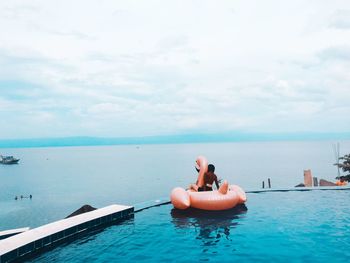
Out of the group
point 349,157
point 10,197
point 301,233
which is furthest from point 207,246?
point 10,197

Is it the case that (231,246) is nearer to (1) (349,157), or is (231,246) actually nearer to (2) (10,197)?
(1) (349,157)

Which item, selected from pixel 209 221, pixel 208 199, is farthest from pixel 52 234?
pixel 208 199

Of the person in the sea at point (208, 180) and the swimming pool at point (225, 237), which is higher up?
the person in the sea at point (208, 180)

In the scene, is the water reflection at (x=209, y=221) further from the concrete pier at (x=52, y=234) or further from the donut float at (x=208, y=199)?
the concrete pier at (x=52, y=234)

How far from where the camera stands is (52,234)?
11.1 metres

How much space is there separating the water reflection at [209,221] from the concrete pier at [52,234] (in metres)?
2.68

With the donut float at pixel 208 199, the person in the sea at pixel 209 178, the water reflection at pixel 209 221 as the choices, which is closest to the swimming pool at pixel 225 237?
the water reflection at pixel 209 221

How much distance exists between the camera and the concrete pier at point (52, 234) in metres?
9.75

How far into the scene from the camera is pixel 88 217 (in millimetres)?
13320

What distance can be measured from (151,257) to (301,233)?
5667mm

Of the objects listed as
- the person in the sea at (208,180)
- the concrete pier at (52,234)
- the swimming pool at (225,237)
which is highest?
the person in the sea at (208,180)

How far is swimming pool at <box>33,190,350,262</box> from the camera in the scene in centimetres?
990

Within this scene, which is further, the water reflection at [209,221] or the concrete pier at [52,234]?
the water reflection at [209,221]

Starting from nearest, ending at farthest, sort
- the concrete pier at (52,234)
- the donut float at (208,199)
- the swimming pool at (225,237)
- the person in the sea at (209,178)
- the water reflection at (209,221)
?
1. the concrete pier at (52,234)
2. the swimming pool at (225,237)
3. the water reflection at (209,221)
4. the donut float at (208,199)
5. the person in the sea at (209,178)
